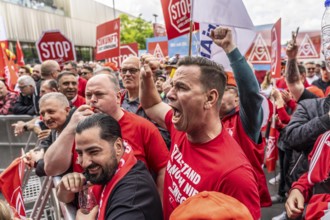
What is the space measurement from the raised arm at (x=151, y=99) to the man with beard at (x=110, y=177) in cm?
74

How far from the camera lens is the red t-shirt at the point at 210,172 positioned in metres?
1.57

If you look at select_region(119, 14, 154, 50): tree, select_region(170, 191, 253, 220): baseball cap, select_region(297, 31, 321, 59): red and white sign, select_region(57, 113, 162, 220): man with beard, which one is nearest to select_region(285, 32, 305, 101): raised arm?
select_region(57, 113, 162, 220): man with beard

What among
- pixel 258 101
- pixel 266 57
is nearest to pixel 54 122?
pixel 258 101

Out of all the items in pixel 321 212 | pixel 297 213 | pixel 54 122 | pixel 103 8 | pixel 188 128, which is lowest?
pixel 297 213

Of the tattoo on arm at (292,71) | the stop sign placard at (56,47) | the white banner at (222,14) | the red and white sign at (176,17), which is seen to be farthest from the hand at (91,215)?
the stop sign placard at (56,47)

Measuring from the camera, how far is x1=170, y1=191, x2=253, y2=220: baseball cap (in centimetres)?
127

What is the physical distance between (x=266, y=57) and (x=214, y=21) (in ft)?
14.9

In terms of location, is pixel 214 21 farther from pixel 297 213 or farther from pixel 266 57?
pixel 266 57

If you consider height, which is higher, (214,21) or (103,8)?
(103,8)

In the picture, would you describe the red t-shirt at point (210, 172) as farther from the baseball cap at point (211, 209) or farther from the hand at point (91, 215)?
the hand at point (91, 215)

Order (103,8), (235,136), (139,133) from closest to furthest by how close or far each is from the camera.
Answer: (235,136) → (139,133) → (103,8)

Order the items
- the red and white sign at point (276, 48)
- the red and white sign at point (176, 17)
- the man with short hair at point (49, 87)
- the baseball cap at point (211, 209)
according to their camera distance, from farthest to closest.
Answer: the man with short hair at point (49, 87)
the red and white sign at point (276, 48)
the red and white sign at point (176, 17)
the baseball cap at point (211, 209)

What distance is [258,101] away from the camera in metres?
2.13

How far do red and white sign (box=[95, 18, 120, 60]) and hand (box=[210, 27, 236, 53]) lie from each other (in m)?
5.40
